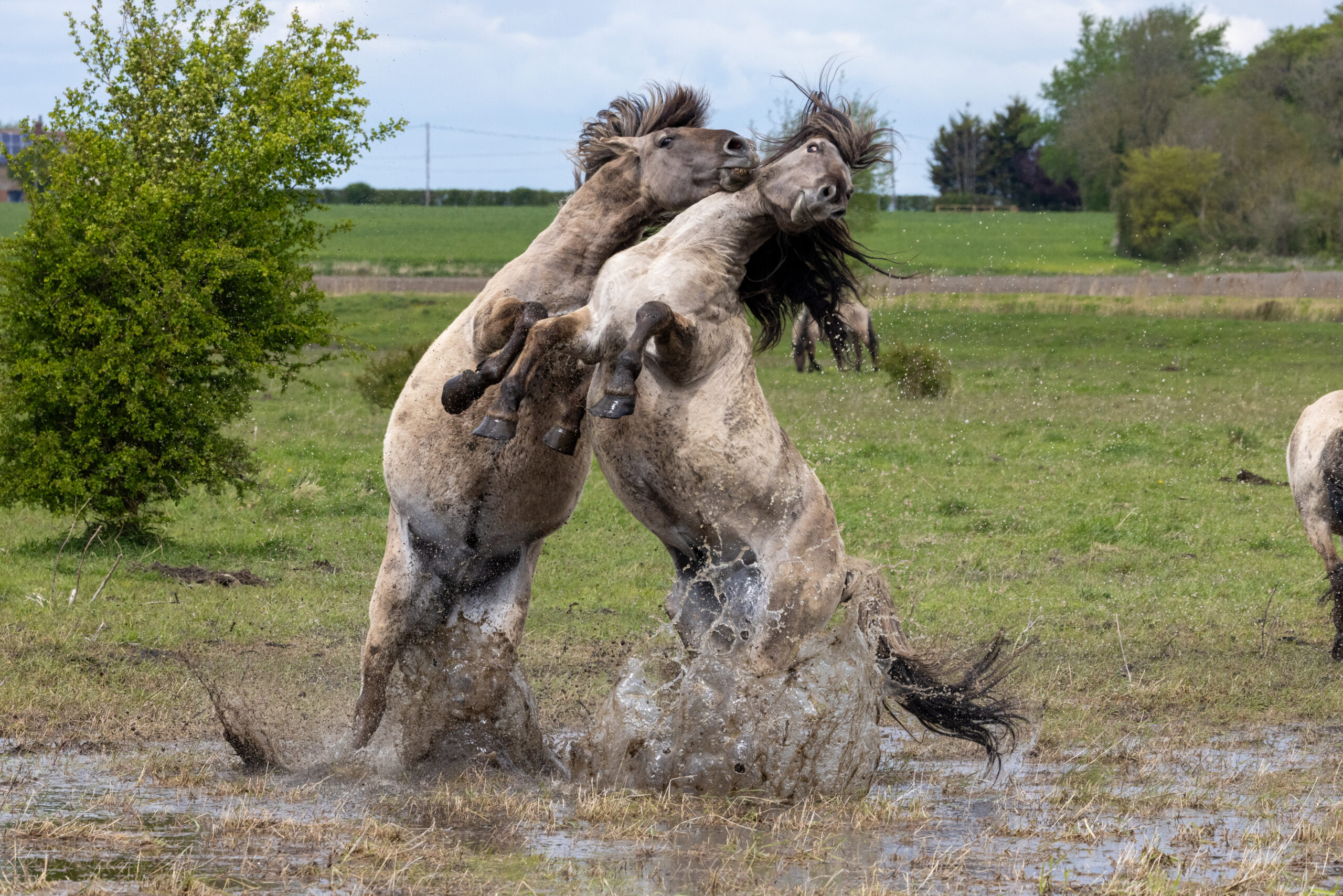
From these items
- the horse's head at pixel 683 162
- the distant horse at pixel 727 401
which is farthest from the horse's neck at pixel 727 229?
the horse's head at pixel 683 162

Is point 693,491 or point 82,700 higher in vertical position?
point 693,491

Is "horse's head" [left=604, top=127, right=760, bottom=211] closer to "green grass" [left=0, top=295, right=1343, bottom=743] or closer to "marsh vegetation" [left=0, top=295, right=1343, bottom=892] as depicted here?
"marsh vegetation" [left=0, top=295, right=1343, bottom=892]

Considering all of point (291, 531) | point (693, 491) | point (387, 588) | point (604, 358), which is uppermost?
point (604, 358)

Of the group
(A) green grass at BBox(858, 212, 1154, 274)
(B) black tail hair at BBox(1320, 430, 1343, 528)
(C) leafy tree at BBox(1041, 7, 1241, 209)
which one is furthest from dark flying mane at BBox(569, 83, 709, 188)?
(C) leafy tree at BBox(1041, 7, 1241, 209)

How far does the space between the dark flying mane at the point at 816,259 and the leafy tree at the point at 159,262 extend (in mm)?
5810

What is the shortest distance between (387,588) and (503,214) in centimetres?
5791

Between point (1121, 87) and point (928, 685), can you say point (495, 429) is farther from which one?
point (1121, 87)

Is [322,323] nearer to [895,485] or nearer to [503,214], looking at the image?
[895,485]

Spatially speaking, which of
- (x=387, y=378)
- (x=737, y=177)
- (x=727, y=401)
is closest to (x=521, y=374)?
(x=727, y=401)

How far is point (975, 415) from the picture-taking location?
1670 centimetres

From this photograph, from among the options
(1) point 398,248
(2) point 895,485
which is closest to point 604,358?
(2) point 895,485

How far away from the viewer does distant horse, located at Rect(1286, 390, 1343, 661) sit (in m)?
7.92

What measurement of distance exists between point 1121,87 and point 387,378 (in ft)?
167

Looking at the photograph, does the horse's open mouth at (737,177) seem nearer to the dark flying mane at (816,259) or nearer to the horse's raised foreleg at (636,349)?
the dark flying mane at (816,259)
